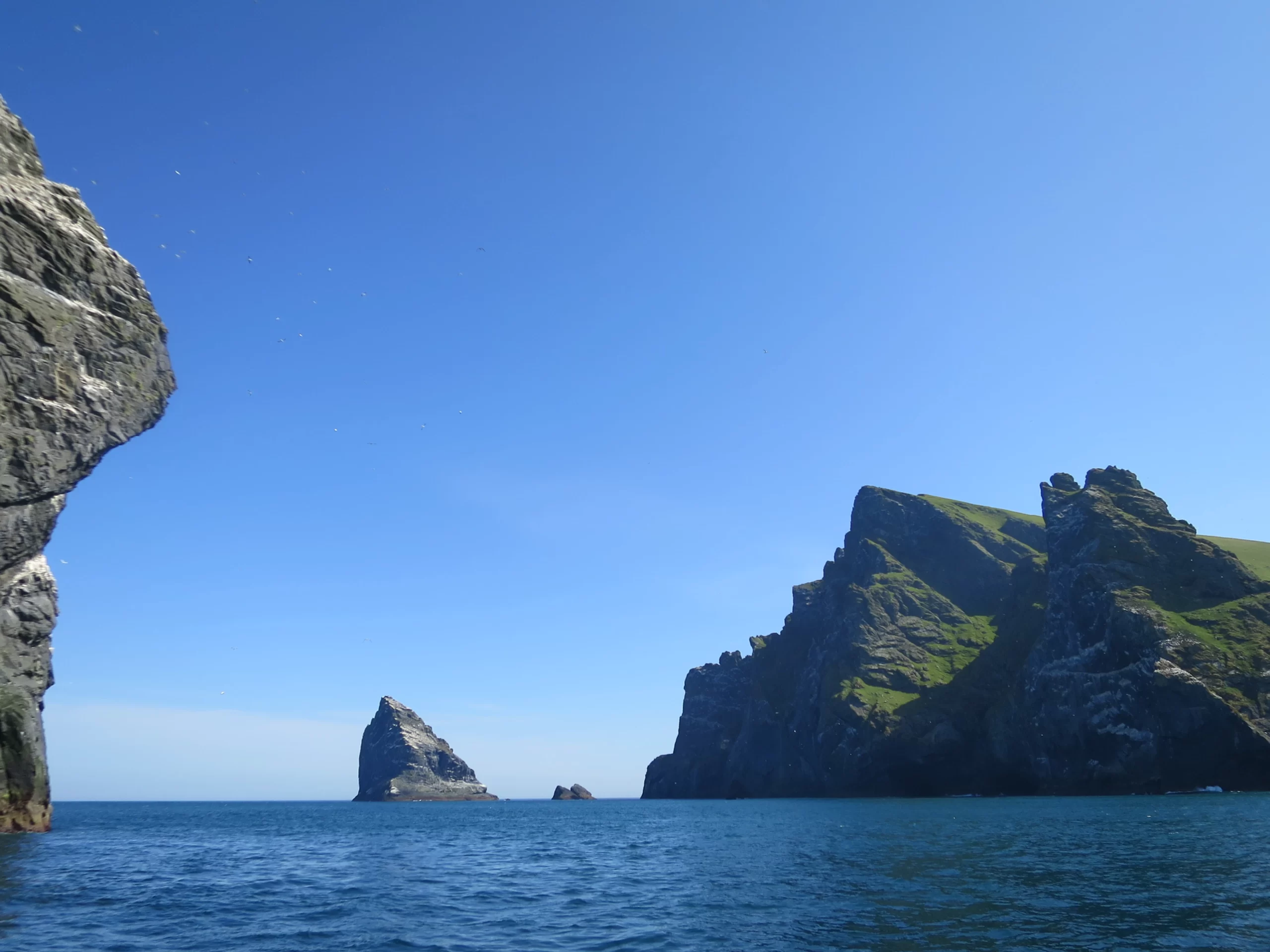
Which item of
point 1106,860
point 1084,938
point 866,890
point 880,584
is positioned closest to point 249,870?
point 866,890

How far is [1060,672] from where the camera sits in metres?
136

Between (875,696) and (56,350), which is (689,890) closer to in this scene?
(56,350)

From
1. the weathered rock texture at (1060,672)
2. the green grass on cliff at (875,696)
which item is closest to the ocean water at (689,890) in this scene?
the weathered rock texture at (1060,672)

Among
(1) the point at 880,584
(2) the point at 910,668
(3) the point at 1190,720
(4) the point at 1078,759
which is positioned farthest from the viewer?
(1) the point at 880,584

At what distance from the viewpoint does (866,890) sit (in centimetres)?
3198

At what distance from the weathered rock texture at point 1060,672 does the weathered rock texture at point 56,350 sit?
5309 inches

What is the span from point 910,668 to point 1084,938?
15650 centimetres

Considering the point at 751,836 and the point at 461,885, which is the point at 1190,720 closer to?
the point at 751,836

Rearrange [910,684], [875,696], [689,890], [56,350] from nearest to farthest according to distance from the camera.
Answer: [56,350] → [689,890] → [875,696] → [910,684]

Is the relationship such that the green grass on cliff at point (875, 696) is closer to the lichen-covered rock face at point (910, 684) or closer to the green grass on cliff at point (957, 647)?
the lichen-covered rock face at point (910, 684)

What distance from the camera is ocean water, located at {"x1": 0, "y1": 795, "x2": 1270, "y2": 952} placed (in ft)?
79.2

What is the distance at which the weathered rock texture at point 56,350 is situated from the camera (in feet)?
85.8

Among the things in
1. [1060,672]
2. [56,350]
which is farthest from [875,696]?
[56,350]

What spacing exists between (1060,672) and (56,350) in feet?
493
